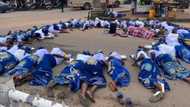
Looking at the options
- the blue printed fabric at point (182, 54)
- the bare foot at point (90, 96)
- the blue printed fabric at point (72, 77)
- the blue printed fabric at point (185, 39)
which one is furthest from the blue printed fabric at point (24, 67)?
the blue printed fabric at point (185, 39)

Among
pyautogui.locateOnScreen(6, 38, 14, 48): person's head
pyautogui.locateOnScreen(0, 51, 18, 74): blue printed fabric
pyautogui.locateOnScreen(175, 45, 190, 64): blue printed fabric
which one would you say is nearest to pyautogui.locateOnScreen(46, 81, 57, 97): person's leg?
pyautogui.locateOnScreen(0, 51, 18, 74): blue printed fabric

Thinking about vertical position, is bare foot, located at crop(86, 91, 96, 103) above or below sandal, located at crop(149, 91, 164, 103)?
above

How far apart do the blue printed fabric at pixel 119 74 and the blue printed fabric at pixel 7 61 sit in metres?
2.28

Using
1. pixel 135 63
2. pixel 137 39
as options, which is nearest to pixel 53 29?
pixel 137 39

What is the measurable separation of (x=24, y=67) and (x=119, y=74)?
2086mm

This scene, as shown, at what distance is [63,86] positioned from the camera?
805 cm

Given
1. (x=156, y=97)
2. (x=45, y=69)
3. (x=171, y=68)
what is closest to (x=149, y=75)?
(x=171, y=68)

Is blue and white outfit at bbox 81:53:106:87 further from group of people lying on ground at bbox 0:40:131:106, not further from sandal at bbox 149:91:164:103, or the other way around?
sandal at bbox 149:91:164:103

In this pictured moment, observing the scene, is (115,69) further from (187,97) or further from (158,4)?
(158,4)

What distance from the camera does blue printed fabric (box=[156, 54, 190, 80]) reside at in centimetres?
895

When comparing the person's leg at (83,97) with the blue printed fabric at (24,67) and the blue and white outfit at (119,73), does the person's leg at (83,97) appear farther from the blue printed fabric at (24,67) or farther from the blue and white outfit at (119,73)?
the blue printed fabric at (24,67)

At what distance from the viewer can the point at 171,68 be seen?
9.19 metres

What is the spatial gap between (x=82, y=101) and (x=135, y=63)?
2706 millimetres

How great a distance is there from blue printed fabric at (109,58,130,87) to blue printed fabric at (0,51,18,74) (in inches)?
89.7
